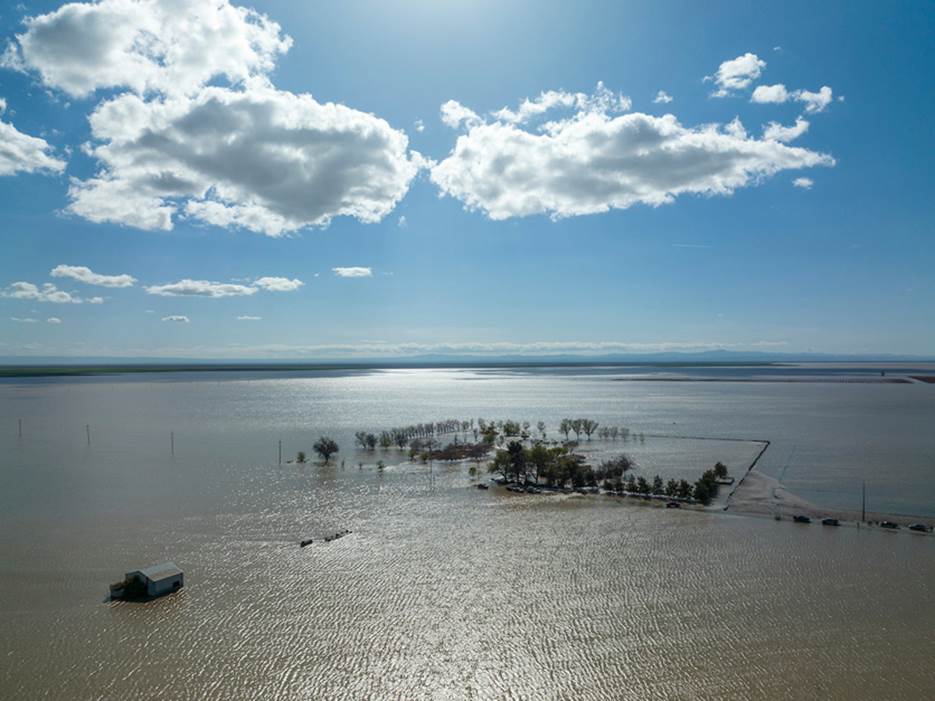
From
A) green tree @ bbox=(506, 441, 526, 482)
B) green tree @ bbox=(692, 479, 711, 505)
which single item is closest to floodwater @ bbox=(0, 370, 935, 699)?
green tree @ bbox=(692, 479, 711, 505)

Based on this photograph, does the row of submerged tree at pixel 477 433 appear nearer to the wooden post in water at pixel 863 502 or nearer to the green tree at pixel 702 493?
the wooden post in water at pixel 863 502

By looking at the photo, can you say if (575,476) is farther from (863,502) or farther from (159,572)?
(159,572)

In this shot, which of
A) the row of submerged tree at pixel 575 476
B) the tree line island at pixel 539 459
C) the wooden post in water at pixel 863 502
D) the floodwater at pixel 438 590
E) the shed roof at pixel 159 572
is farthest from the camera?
the tree line island at pixel 539 459

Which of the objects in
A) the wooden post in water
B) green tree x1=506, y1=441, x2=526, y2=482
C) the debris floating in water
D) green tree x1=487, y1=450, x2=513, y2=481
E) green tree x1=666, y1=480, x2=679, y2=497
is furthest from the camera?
green tree x1=487, y1=450, x2=513, y2=481

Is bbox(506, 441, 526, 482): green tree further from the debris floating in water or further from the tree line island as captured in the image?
the debris floating in water

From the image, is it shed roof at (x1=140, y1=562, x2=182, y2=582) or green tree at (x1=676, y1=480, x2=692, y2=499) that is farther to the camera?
green tree at (x1=676, y1=480, x2=692, y2=499)

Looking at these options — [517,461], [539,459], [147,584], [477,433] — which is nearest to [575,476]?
[539,459]

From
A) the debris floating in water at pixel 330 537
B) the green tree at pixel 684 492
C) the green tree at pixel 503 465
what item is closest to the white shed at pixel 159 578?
the debris floating in water at pixel 330 537
